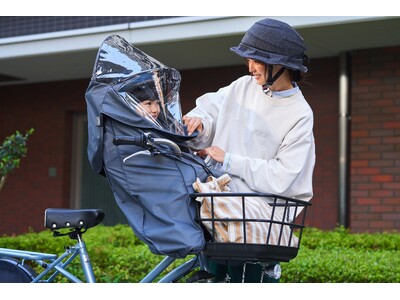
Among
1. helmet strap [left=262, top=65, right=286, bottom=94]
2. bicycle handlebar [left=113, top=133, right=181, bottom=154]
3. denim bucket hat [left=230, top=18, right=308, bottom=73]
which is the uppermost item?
denim bucket hat [left=230, top=18, right=308, bottom=73]

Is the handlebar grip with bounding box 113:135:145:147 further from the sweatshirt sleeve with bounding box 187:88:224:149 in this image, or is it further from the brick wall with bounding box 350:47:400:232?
the brick wall with bounding box 350:47:400:232

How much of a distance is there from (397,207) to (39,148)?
6109 mm

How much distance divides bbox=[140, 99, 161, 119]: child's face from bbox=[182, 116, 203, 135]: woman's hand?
0.62 ft

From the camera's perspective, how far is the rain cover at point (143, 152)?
265 cm

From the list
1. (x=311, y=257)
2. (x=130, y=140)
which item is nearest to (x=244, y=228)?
(x=130, y=140)

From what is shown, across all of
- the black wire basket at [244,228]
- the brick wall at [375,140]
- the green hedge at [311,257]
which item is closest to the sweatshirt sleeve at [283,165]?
the black wire basket at [244,228]

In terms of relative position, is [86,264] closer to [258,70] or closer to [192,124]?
[192,124]

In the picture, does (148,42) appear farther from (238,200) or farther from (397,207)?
(238,200)

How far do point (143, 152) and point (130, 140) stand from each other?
8 cm

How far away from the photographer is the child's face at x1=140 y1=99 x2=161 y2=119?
9.48 feet

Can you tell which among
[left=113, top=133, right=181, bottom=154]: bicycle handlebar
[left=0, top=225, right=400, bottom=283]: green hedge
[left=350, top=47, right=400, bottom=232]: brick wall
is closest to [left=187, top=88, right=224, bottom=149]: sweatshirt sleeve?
[left=113, top=133, right=181, bottom=154]: bicycle handlebar

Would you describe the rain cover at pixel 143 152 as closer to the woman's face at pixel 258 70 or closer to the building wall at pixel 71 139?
the woman's face at pixel 258 70
